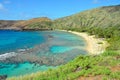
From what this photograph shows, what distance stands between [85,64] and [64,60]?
19.6 m

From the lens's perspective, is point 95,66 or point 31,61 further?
point 31,61

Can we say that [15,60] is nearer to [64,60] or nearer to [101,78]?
[64,60]

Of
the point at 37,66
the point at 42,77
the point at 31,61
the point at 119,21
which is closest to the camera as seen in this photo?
the point at 42,77

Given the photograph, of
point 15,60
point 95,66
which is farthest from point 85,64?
point 15,60

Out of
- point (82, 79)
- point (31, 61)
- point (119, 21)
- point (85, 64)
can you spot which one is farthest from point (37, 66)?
point (119, 21)

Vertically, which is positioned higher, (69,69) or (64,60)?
(69,69)

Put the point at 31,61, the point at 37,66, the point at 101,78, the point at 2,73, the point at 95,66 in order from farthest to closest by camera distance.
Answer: the point at 31,61 → the point at 37,66 → the point at 2,73 → the point at 95,66 → the point at 101,78

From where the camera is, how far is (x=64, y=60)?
4662 cm

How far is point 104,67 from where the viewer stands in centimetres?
2536

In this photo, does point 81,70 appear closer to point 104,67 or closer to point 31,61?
point 104,67

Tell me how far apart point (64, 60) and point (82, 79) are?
23.9 meters

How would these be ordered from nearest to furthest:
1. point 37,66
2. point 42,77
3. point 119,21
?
point 42,77
point 37,66
point 119,21

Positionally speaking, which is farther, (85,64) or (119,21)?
(119,21)

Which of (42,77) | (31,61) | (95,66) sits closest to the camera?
(42,77)
